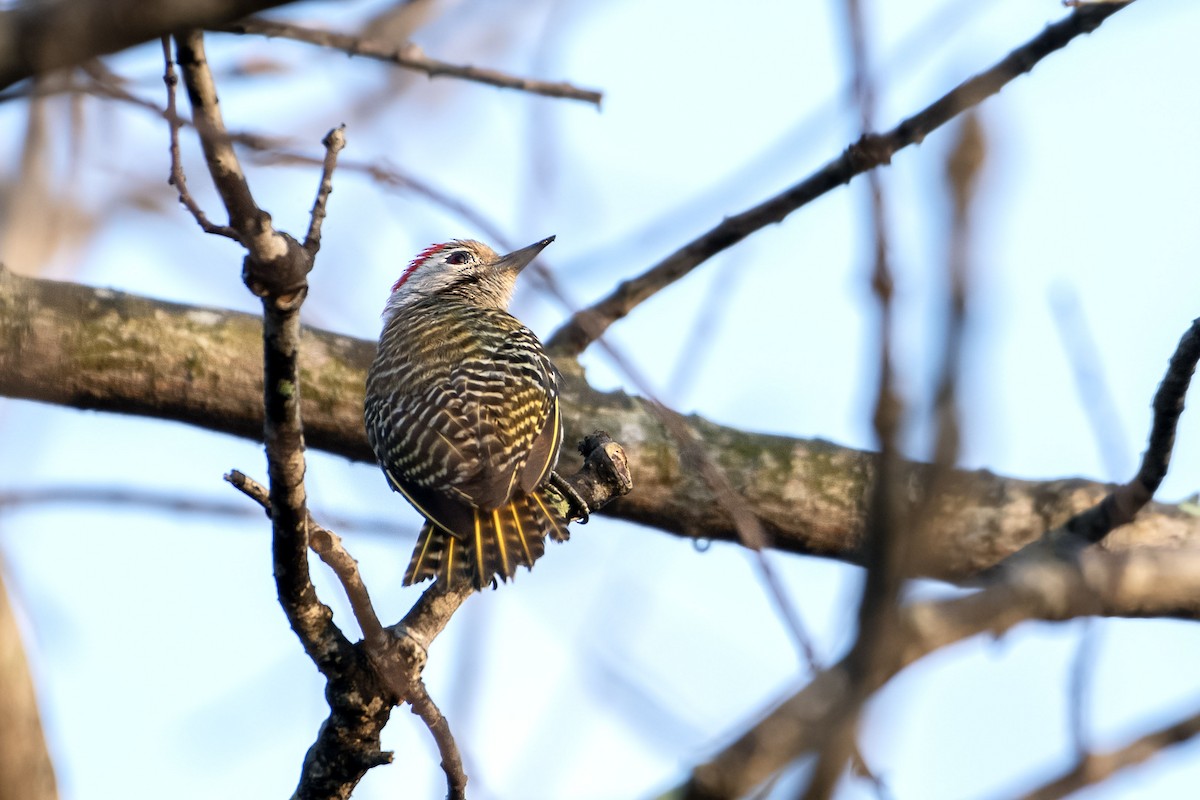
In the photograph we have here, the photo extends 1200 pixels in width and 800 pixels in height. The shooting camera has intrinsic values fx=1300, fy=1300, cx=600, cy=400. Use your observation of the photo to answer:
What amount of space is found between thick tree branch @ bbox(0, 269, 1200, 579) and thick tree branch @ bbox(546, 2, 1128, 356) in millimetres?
487

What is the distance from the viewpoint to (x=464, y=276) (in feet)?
29.5

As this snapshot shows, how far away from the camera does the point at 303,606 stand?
4047mm

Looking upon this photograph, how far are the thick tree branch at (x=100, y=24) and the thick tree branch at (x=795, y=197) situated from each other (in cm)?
373

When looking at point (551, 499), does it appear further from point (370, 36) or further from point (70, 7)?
point (70, 7)

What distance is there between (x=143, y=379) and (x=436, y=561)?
2.37 metres

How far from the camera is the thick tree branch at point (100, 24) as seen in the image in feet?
8.41

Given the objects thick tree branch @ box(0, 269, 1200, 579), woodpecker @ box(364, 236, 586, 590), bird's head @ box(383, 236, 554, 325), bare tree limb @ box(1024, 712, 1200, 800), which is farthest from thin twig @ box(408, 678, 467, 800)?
bird's head @ box(383, 236, 554, 325)

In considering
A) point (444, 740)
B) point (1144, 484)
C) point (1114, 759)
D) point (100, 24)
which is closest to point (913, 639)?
point (1114, 759)

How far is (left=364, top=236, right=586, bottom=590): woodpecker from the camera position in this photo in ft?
17.8

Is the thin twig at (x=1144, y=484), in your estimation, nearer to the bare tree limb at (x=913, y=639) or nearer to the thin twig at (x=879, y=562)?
the bare tree limb at (x=913, y=639)

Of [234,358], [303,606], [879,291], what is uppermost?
[234,358]

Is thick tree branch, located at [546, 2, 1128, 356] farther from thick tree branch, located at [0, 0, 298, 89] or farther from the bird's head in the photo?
thick tree branch, located at [0, 0, 298, 89]

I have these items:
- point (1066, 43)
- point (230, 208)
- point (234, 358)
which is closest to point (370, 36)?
point (234, 358)

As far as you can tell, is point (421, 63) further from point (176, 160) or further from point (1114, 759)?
point (1114, 759)
